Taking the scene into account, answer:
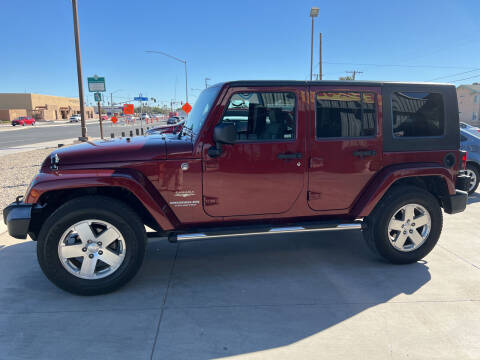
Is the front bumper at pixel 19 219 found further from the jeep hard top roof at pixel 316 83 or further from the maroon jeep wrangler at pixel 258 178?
the jeep hard top roof at pixel 316 83

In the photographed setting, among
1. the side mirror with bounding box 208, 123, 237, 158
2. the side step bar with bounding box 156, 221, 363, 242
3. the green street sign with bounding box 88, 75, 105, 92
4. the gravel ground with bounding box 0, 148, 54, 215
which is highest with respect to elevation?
the green street sign with bounding box 88, 75, 105, 92

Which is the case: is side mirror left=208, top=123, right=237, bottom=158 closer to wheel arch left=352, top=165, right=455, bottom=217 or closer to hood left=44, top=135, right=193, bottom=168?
hood left=44, top=135, right=193, bottom=168

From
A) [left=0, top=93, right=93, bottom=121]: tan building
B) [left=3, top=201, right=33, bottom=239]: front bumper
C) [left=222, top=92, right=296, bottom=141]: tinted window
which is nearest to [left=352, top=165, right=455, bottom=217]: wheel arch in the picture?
[left=222, top=92, right=296, bottom=141]: tinted window

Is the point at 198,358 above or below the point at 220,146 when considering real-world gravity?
below

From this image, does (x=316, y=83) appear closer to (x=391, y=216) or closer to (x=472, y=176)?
(x=391, y=216)

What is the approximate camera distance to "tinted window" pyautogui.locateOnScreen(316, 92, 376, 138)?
3.79 metres

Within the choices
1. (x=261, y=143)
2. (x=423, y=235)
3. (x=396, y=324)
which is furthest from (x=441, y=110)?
(x=396, y=324)

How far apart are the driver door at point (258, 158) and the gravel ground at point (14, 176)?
4.45 metres

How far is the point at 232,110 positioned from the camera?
12.0ft

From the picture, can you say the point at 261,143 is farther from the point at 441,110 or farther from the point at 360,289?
the point at 441,110

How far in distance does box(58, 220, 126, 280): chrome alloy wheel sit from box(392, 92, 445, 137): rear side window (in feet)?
10.1

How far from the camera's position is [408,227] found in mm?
4039

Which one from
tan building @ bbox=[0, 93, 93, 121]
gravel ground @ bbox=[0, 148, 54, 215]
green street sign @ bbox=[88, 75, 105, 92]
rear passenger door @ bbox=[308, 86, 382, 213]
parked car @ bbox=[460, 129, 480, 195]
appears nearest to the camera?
rear passenger door @ bbox=[308, 86, 382, 213]

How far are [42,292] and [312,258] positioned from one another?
2.86 m
